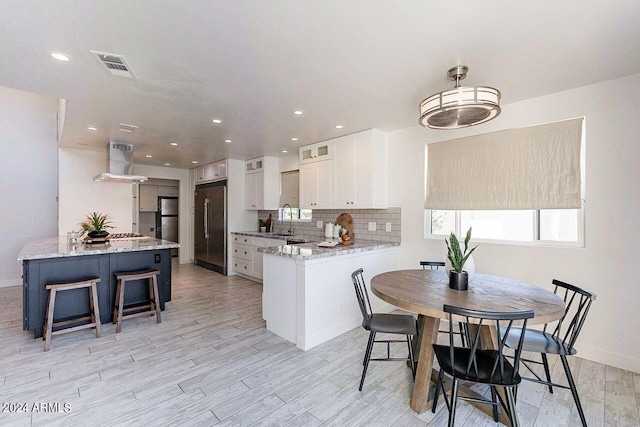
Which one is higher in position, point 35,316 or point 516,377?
point 516,377

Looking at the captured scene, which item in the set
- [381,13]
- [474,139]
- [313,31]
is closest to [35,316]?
[313,31]

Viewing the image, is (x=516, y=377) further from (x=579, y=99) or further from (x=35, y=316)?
(x=35, y=316)

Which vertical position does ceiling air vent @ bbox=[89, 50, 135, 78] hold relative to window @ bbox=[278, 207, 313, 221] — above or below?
above

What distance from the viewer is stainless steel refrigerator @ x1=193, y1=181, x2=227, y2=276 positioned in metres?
5.97

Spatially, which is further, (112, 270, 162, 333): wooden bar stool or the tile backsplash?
the tile backsplash

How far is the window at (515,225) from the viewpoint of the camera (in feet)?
8.82

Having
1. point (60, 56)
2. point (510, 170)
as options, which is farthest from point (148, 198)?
point (510, 170)

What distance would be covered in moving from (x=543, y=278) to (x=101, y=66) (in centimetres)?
423

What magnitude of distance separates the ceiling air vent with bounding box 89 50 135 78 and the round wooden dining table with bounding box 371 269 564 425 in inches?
97.4

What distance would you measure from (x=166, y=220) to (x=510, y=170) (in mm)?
8006

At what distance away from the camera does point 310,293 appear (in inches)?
110

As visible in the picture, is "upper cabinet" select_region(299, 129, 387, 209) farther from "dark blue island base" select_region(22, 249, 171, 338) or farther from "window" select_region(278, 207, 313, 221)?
"dark blue island base" select_region(22, 249, 171, 338)

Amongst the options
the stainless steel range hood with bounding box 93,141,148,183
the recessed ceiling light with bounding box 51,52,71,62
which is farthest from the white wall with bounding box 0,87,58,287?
the recessed ceiling light with bounding box 51,52,71,62

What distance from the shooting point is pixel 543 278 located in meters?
2.77
